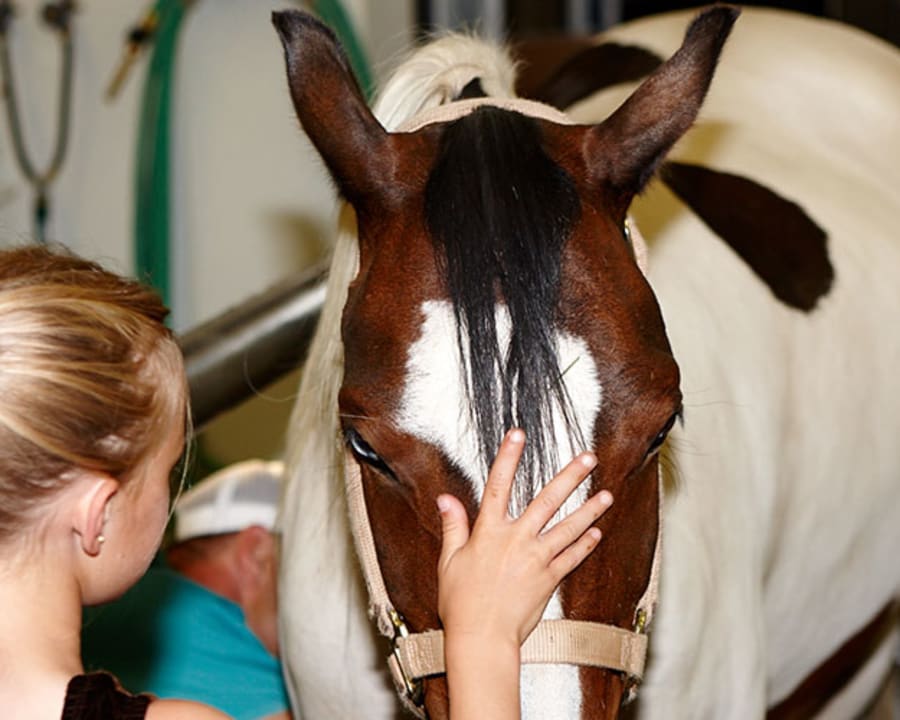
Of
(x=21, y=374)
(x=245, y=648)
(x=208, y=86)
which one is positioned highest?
(x=21, y=374)

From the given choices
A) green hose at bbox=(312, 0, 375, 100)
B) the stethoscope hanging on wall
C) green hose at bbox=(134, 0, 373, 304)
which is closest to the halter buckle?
green hose at bbox=(312, 0, 375, 100)

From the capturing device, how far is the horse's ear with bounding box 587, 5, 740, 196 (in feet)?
4.66

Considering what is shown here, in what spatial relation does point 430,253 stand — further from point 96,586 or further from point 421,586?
point 96,586

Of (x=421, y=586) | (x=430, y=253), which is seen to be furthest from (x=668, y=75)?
(x=421, y=586)

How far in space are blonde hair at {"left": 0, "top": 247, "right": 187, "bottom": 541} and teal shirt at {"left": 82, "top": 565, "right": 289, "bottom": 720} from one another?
3.01 ft

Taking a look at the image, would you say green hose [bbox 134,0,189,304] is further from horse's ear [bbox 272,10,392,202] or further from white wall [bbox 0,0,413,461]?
horse's ear [bbox 272,10,392,202]

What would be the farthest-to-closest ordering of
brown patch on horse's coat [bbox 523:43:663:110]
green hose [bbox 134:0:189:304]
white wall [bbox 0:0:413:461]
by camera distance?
white wall [bbox 0:0:413:461] < green hose [bbox 134:0:189:304] < brown patch on horse's coat [bbox 523:43:663:110]

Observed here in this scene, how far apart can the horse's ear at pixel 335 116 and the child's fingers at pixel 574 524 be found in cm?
35

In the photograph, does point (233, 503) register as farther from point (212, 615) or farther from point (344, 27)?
point (344, 27)

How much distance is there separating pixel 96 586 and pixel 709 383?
83 centimetres

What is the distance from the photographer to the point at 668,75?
57.2 inches

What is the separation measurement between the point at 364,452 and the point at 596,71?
4.34 feet

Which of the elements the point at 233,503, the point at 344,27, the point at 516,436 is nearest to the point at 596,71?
the point at 233,503

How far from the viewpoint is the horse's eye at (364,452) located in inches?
53.0
